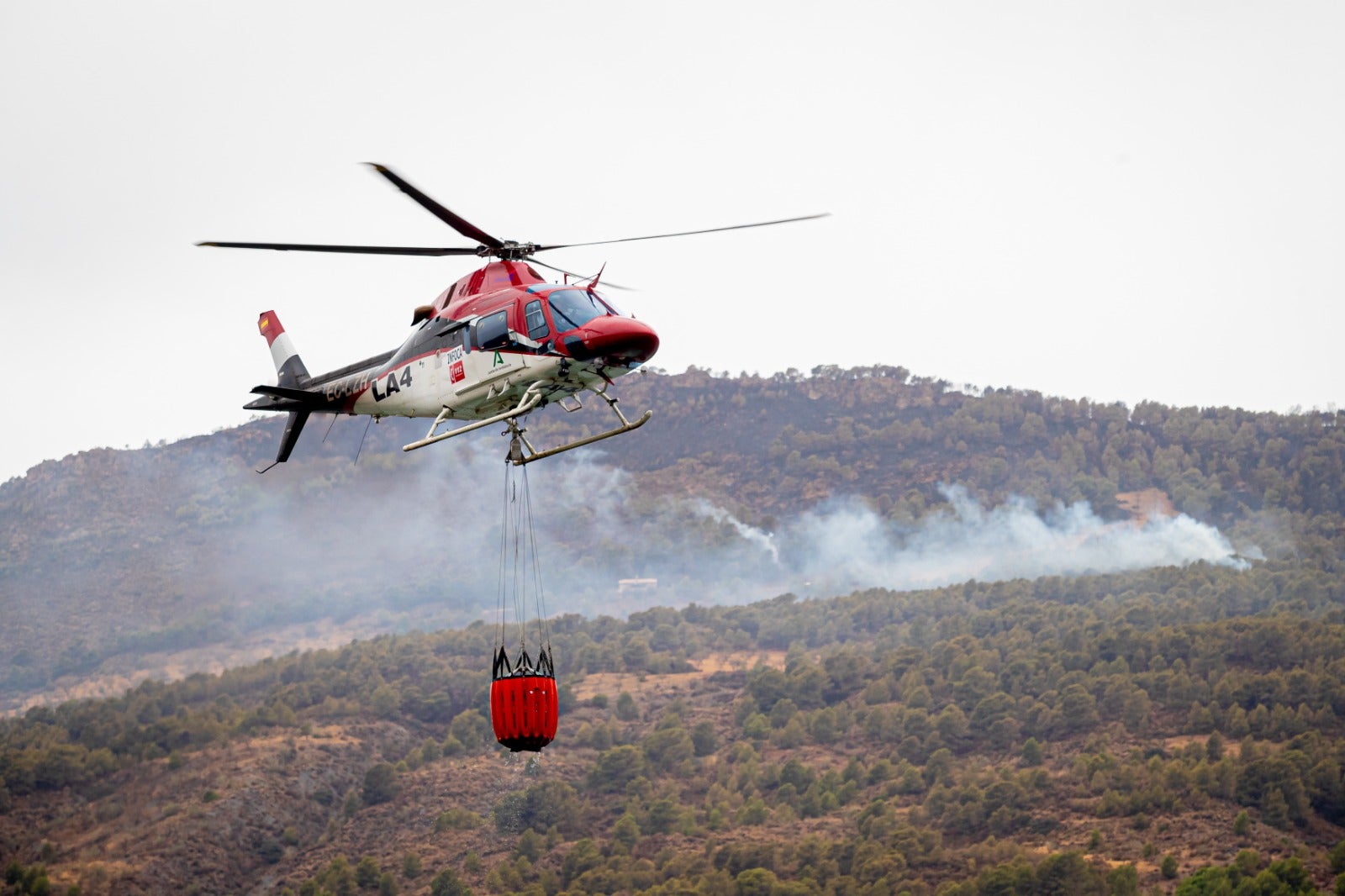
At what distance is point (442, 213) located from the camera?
85.1 ft

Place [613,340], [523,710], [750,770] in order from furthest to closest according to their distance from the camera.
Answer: [750,770] < [523,710] < [613,340]

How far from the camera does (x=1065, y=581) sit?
117 metres

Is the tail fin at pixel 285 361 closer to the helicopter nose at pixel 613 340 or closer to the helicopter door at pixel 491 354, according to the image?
the helicopter door at pixel 491 354

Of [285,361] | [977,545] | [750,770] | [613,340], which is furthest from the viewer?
[977,545]

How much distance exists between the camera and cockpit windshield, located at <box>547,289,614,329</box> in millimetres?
25453

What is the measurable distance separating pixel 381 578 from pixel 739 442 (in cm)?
4143

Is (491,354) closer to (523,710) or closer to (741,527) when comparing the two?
(523,710)

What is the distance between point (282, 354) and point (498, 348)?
904 centimetres

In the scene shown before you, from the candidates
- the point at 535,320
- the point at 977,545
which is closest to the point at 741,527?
the point at 977,545

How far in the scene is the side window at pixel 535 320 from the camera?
25.7 metres

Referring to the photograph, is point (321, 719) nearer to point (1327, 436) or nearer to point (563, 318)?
point (563, 318)

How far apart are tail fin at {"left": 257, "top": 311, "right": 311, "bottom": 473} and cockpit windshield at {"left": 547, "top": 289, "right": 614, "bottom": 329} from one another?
7.30 metres

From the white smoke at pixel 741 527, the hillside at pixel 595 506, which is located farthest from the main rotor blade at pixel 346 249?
the white smoke at pixel 741 527

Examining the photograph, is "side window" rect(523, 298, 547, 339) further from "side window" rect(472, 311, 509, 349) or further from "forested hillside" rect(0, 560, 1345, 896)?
"forested hillside" rect(0, 560, 1345, 896)
